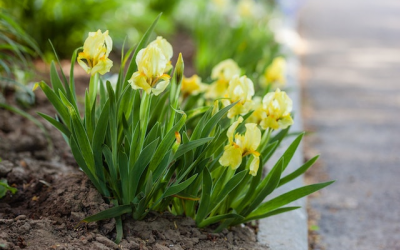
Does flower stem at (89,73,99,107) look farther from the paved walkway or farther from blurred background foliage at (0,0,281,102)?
blurred background foliage at (0,0,281,102)

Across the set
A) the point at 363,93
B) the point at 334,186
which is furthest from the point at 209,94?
the point at 363,93

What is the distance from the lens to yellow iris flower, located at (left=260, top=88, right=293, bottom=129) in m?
1.82

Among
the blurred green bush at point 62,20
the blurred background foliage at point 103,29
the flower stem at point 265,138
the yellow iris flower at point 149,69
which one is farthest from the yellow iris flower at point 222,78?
the blurred green bush at point 62,20

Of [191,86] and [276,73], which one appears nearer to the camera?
[191,86]

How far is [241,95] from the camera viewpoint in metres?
1.84

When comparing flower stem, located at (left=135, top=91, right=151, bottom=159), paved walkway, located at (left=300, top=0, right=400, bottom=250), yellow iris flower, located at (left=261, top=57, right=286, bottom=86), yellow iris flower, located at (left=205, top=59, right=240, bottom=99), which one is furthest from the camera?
yellow iris flower, located at (left=261, top=57, right=286, bottom=86)

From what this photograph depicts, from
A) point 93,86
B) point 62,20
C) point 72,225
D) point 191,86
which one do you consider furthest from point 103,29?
point 72,225

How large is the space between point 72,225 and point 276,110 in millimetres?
804

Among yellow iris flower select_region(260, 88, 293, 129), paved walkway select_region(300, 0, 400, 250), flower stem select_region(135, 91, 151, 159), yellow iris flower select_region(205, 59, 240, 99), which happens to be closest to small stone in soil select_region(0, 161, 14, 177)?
flower stem select_region(135, 91, 151, 159)

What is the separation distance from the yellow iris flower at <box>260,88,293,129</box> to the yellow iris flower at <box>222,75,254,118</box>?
62 millimetres

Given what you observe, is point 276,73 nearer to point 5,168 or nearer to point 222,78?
point 222,78

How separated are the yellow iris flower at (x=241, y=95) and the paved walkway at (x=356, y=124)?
3.28ft

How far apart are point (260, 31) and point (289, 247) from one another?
9.29 feet

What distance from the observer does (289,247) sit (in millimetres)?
2014
